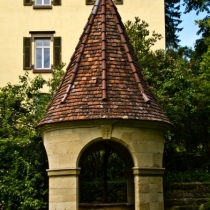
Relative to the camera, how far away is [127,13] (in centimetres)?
2791

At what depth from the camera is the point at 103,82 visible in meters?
11.2

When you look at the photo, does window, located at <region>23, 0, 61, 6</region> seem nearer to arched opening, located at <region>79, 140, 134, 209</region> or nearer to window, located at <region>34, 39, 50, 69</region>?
window, located at <region>34, 39, 50, 69</region>

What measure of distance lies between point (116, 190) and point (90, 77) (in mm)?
5059

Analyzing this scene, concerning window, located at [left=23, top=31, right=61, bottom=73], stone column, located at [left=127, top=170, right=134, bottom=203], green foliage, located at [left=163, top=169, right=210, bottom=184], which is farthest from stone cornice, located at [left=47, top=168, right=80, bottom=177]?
window, located at [left=23, top=31, right=61, bottom=73]

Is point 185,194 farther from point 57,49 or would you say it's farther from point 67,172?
point 57,49

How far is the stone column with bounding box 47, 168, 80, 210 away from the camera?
10914mm

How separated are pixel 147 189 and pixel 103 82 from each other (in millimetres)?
2287

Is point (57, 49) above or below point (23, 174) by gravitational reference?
above

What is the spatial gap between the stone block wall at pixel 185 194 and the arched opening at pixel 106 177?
115 cm

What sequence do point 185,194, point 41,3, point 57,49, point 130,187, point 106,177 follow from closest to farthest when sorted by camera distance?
point 130,187 → point 106,177 → point 185,194 → point 57,49 → point 41,3

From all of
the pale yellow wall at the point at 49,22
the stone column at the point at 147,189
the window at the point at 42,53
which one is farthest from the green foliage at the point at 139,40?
the window at the point at 42,53

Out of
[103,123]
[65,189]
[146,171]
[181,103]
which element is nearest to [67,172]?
[65,189]

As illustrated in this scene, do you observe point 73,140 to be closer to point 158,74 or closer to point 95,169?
point 95,169

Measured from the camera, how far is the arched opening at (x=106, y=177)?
13.1 m
